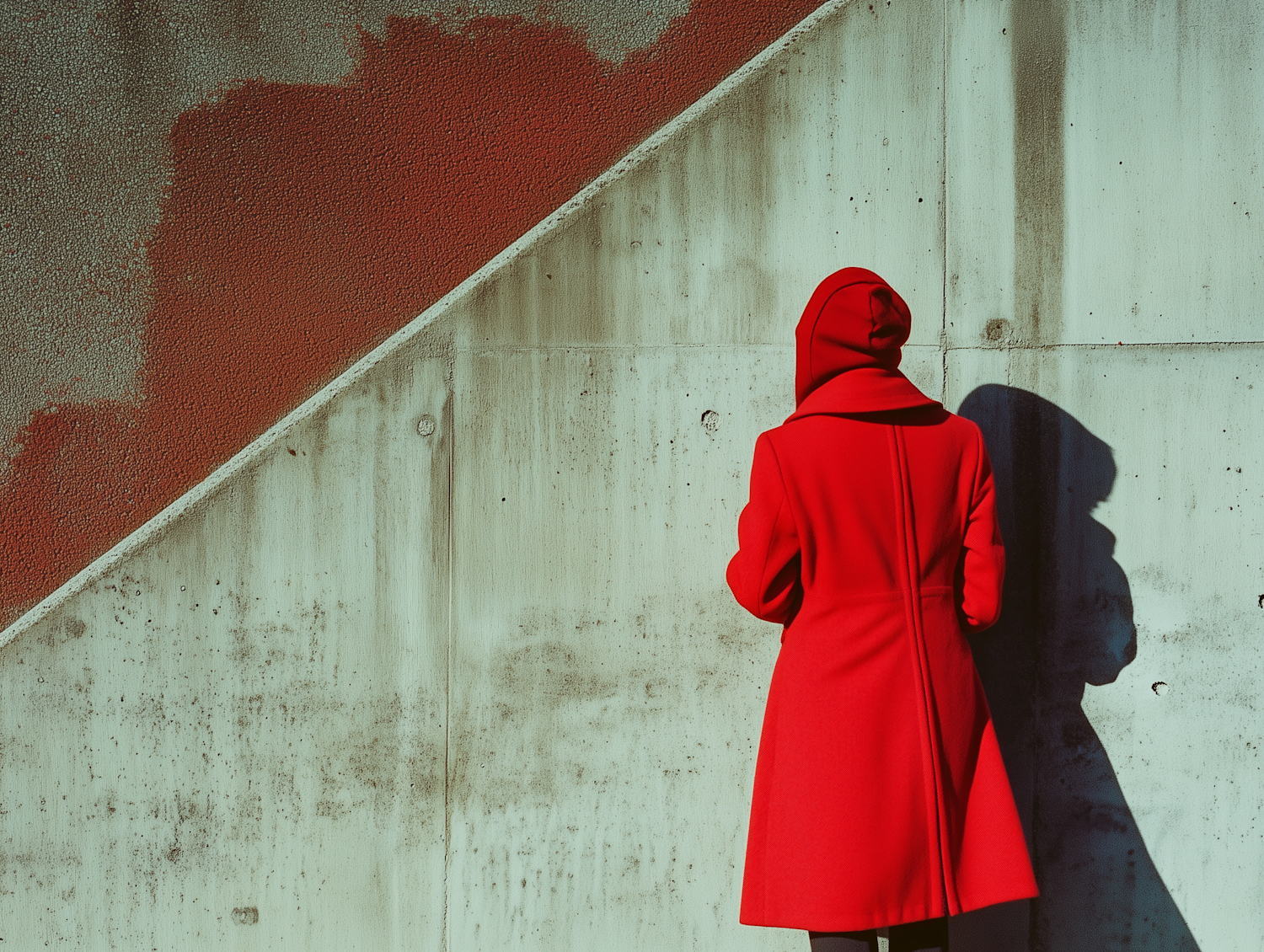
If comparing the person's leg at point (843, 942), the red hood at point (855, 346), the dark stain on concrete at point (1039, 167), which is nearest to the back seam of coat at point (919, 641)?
the red hood at point (855, 346)

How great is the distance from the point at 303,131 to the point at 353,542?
1.37 meters

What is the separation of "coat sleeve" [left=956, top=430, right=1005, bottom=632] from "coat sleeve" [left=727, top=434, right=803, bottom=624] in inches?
18.0

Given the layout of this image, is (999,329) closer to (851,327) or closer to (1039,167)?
(1039,167)

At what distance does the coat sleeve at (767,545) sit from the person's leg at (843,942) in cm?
84

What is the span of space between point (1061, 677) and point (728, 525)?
1.22 metres

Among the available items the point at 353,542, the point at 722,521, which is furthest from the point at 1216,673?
the point at 353,542

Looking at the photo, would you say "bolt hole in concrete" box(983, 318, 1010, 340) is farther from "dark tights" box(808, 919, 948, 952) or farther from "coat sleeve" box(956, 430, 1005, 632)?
"dark tights" box(808, 919, 948, 952)

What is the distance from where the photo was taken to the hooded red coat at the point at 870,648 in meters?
2.09

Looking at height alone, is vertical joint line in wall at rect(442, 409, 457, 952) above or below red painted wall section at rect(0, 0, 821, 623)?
below

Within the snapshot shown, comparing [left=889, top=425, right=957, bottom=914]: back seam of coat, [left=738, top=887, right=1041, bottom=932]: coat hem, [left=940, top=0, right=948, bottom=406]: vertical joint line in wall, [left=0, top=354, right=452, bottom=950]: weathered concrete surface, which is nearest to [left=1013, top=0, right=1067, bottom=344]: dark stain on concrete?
[left=940, top=0, right=948, bottom=406]: vertical joint line in wall

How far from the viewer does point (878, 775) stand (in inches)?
82.4

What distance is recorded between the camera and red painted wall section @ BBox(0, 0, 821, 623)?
8.94 ft

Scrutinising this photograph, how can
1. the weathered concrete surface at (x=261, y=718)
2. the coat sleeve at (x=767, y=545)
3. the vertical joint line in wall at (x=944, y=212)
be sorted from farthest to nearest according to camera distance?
the vertical joint line in wall at (x=944, y=212)
the weathered concrete surface at (x=261, y=718)
the coat sleeve at (x=767, y=545)

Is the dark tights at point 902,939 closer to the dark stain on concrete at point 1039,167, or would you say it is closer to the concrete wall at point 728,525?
the concrete wall at point 728,525
